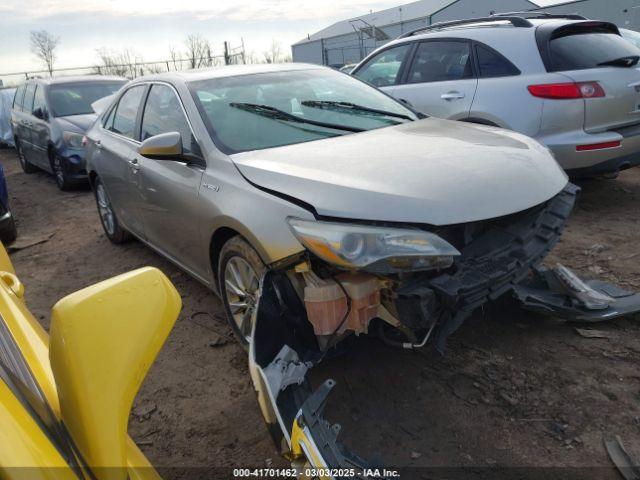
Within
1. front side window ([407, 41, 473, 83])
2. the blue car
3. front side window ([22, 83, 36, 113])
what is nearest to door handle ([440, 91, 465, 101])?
front side window ([407, 41, 473, 83])

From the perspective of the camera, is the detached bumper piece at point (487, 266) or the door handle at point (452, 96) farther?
the door handle at point (452, 96)

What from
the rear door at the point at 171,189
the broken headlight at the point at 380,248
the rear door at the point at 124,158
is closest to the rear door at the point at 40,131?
the rear door at the point at 124,158

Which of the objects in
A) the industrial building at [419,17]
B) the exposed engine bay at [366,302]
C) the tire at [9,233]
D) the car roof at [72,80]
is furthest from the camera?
the industrial building at [419,17]

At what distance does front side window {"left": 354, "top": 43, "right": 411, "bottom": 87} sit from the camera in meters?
5.82

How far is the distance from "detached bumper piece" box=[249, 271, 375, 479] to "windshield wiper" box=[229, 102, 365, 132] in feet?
4.02

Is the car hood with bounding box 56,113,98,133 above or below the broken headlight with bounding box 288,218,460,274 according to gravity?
above

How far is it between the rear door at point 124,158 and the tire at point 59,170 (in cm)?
347

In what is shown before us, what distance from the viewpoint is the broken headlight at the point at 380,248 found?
2.06 metres

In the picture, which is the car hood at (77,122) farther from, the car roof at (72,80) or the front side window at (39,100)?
the car roof at (72,80)

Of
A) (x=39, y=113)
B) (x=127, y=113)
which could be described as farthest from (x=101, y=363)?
(x=39, y=113)

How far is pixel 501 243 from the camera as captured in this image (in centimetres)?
238

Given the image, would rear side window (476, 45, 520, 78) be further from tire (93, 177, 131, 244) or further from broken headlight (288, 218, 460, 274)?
tire (93, 177, 131, 244)

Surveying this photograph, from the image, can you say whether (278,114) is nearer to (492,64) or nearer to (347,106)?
(347,106)

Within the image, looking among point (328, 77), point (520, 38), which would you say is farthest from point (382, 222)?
point (520, 38)
